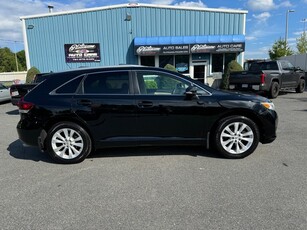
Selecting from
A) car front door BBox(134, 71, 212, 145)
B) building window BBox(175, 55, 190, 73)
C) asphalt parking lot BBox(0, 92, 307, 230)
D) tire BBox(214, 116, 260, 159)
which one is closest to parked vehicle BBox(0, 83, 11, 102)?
asphalt parking lot BBox(0, 92, 307, 230)

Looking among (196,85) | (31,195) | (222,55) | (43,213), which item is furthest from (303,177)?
(222,55)

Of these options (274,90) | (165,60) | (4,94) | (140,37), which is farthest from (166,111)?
(140,37)

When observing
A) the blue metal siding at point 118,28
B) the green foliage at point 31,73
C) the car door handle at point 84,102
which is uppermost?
the blue metal siding at point 118,28

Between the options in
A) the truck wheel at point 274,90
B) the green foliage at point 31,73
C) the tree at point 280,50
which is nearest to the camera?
the truck wheel at point 274,90

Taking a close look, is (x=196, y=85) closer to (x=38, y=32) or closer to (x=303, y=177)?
(x=303, y=177)

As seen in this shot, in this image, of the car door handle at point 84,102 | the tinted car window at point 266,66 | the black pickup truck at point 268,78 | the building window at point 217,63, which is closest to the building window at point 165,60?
the building window at point 217,63

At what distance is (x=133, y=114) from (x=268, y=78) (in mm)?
9332

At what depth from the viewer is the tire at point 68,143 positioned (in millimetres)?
4340

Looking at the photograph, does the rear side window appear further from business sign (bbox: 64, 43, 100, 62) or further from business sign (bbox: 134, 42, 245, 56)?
business sign (bbox: 64, 43, 100, 62)

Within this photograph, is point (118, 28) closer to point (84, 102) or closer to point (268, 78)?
point (268, 78)

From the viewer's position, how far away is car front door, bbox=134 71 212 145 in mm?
4285

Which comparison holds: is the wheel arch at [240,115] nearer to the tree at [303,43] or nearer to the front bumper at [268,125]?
the front bumper at [268,125]

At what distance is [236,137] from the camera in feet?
14.5

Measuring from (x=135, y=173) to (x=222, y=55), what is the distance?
17268 millimetres
